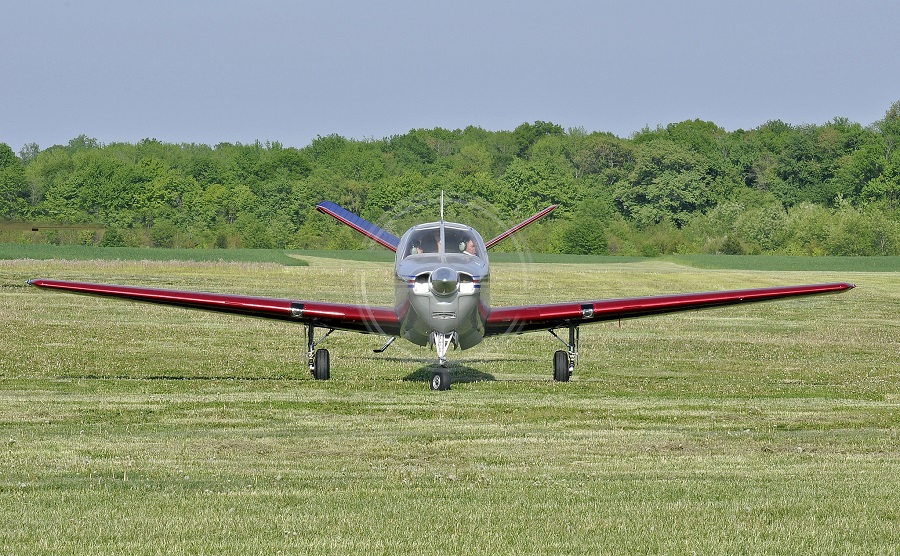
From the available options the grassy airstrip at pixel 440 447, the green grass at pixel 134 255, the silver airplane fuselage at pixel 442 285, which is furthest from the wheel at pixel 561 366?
the green grass at pixel 134 255

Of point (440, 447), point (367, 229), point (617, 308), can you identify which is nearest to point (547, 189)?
point (367, 229)

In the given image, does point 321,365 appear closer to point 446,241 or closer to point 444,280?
point 446,241

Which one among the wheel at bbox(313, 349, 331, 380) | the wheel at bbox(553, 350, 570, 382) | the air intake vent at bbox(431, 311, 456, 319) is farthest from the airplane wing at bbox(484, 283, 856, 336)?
the wheel at bbox(313, 349, 331, 380)

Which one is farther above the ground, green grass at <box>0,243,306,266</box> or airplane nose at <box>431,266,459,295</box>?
airplane nose at <box>431,266,459,295</box>

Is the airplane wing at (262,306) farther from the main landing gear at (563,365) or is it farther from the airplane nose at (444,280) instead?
the main landing gear at (563,365)

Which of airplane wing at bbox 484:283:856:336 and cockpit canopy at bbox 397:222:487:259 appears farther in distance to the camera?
airplane wing at bbox 484:283:856:336

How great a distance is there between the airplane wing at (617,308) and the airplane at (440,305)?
17 millimetres

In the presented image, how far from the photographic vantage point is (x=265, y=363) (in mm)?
25109

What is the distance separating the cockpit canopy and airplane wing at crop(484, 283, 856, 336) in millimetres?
1832

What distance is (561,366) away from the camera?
71.4 ft

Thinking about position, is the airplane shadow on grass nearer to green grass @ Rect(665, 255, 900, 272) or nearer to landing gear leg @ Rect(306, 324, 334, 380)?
landing gear leg @ Rect(306, 324, 334, 380)

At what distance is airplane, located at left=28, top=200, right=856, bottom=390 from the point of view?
18812 millimetres

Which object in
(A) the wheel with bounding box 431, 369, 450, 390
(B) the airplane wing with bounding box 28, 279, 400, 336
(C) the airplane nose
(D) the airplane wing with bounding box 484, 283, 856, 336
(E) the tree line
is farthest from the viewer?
(E) the tree line

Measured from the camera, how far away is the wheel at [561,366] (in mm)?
21719
